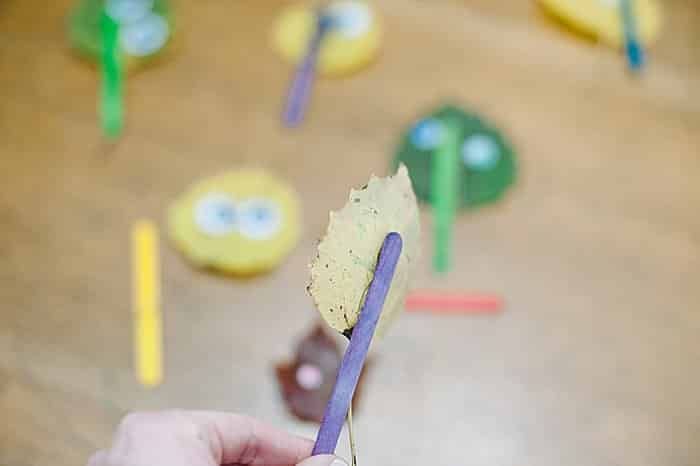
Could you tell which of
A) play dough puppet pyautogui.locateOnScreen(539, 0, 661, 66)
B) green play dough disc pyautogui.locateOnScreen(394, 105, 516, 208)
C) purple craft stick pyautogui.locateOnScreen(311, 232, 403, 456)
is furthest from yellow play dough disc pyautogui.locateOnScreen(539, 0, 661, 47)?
purple craft stick pyautogui.locateOnScreen(311, 232, 403, 456)

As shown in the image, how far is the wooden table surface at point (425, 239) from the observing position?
65 centimetres

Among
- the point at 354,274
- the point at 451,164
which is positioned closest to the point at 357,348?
the point at 354,274

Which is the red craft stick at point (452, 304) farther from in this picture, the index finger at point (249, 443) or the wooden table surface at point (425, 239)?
the index finger at point (249, 443)

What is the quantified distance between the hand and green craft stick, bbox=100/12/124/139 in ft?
1.40

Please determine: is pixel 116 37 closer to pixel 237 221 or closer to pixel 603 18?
pixel 237 221

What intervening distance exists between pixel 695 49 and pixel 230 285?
1.65ft

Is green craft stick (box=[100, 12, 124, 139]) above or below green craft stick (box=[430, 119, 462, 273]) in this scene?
above

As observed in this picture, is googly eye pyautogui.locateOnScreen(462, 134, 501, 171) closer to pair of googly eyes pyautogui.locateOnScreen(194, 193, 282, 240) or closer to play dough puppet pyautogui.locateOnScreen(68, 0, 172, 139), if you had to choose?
pair of googly eyes pyautogui.locateOnScreen(194, 193, 282, 240)

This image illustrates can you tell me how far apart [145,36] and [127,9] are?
0.12 ft

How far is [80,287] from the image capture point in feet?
2.35

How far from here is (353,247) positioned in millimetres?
410

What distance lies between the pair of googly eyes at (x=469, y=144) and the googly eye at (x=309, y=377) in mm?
229

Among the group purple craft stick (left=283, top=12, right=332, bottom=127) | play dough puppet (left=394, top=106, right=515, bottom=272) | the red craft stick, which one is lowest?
the red craft stick

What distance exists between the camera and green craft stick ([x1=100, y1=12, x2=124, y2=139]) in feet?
2.69
